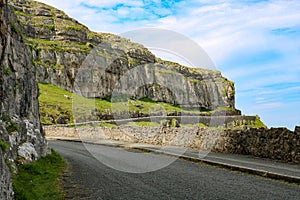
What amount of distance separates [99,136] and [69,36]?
4664 inches

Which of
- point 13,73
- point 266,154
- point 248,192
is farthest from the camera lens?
point 13,73

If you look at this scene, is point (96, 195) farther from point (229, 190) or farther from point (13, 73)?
point (13, 73)

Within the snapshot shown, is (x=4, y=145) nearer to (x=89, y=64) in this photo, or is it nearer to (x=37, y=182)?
(x=37, y=182)

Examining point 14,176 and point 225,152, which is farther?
point 225,152

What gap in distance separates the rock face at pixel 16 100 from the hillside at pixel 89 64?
79591 mm

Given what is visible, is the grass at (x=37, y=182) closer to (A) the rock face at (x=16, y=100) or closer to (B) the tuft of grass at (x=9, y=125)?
(A) the rock face at (x=16, y=100)

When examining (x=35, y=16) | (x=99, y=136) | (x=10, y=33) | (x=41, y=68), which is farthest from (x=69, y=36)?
(x=10, y=33)

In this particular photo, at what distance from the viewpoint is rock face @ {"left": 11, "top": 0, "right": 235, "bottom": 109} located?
11765 cm

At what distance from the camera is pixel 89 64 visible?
130 meters

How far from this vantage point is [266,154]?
53.5ft

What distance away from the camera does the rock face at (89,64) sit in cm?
11765

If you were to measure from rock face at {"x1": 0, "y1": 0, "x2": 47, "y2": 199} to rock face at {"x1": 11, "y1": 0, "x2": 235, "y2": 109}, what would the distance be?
7959 centimetres

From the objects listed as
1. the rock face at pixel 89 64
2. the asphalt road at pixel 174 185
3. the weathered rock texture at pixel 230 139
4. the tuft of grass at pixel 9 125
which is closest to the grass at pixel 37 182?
the asphalt road at pixel 174 185

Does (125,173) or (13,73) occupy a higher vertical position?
(13,73)
